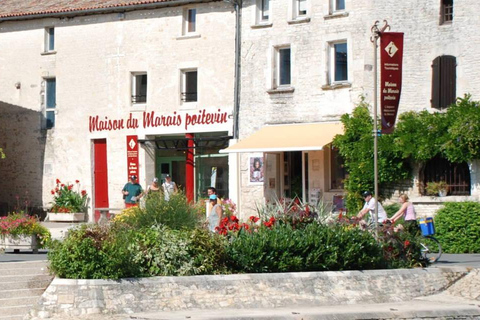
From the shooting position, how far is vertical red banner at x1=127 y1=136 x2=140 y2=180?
35.7 metres

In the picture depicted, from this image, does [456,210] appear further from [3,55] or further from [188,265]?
[3,55]

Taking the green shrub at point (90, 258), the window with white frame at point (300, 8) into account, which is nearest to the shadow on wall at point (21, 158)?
the window with white frame at point (300, 8)

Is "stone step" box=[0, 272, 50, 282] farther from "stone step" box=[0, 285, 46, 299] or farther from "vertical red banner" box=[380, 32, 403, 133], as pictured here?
"vertical red banner" box=[380, 32, 403, 133]

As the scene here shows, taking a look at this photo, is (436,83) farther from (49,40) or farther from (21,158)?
(21,158)

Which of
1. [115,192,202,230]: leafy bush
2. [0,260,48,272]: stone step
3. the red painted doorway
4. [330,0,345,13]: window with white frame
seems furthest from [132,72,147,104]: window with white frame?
[0,260,48,272]: stone step

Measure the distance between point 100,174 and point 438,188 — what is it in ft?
44.2

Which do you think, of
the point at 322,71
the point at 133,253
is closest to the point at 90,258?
the point at 133,253

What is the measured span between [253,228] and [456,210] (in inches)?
339

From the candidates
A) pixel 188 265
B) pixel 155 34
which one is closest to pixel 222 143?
Answer: pixel 155 34

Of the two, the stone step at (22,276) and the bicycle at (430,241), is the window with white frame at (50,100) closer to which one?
the bicycle at (430,241)

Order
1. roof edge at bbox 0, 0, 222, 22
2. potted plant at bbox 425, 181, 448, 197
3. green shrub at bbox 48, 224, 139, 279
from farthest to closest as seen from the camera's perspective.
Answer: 1. roof edge at bbox 0, 0, 222, 22
2. potted plant at bbox 425, 181, 448, 197
3. green shrub at bbox 48, 224, 139, 279

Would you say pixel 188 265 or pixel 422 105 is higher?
pixel 422 105

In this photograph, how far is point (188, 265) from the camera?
59.7 feet

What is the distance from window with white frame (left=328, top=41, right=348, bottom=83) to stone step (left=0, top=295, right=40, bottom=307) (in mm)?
15629
